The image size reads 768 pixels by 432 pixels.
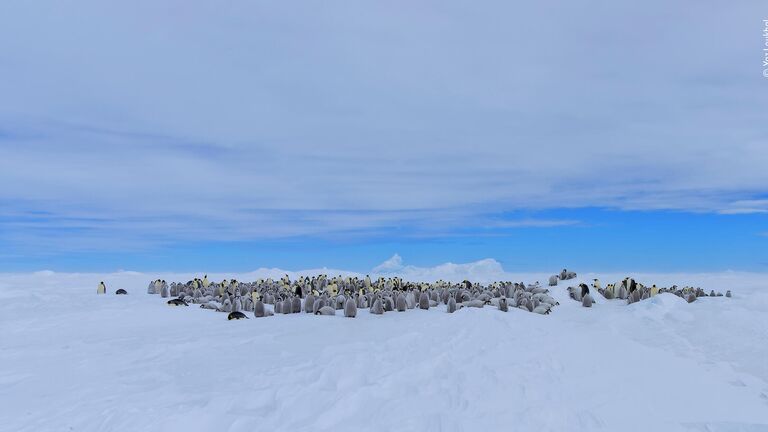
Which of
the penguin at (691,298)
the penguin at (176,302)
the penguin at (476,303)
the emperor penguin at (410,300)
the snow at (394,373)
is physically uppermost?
the penguin at (176,302)

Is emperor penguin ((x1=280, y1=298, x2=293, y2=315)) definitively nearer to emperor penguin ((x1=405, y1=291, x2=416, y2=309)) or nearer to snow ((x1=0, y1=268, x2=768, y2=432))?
snow ((x1=0, y1=268, x2=768, y2=432))

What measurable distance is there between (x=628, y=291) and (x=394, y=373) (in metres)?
11.7

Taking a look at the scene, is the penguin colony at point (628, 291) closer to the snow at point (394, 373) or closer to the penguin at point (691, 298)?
the penguin at point (691, 298)

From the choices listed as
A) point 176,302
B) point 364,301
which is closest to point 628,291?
point 364,301

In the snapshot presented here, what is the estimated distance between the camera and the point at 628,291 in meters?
15.7

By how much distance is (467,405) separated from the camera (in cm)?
578

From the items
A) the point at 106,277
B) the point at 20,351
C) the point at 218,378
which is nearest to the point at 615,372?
the point at 218,378

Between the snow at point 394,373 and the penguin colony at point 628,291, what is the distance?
3008mm

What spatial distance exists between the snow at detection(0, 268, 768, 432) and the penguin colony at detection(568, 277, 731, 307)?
9.87ft

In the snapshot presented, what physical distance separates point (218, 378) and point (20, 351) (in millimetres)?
4648

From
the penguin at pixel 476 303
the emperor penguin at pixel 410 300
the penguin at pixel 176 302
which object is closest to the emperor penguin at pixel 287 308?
the emperor penguin at pixel 410 300

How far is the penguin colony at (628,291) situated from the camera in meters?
14.6

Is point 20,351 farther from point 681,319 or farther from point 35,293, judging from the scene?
point 681,319

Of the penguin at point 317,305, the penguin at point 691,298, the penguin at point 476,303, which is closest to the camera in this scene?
the penguin at point 317,305
